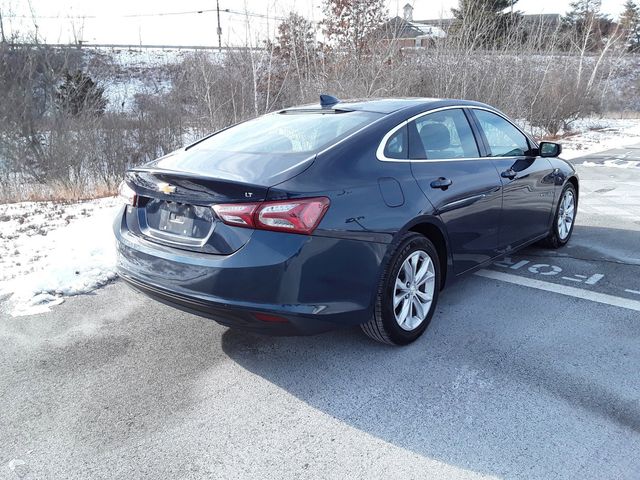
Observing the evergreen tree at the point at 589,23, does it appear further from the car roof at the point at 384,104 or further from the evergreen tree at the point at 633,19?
the car roof at the point at 384,104

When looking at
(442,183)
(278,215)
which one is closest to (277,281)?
(278,215)

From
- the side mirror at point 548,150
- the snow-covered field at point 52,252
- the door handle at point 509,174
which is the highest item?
the side mirror at point 548,150

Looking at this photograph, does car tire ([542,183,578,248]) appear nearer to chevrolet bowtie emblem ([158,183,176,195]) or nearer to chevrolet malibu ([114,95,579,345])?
chevrolet malibu ([114,95,579,345])

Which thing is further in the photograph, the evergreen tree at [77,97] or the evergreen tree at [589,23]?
the evergreen tree at [589,23]

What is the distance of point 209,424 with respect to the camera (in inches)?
109

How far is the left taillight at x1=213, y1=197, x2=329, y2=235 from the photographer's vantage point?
2.82 meters

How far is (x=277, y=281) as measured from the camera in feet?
9.22

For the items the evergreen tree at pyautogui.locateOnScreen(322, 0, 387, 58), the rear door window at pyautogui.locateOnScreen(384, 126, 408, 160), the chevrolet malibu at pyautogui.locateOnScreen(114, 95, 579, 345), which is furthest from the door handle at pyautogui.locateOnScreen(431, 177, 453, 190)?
the evergreen tree at pyautogui.locateOnScreen(322, 0, 387, 58)

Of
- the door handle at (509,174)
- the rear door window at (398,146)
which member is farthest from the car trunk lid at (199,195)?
the door handle at (509,174)

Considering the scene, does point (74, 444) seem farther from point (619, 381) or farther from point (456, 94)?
point (456, 94)

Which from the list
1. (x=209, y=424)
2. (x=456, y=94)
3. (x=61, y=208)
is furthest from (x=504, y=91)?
(x=209, y=424)

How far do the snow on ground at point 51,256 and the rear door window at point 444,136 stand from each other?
2982mm

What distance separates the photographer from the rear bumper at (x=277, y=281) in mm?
2811

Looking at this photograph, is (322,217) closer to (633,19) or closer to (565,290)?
(565,290)
